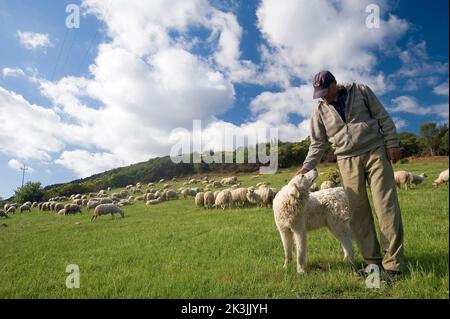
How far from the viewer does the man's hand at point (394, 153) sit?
195 inches

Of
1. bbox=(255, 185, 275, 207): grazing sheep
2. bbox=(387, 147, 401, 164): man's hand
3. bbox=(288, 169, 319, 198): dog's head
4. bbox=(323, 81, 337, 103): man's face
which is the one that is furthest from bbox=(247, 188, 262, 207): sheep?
bbox=(387, 147, 401, 164): man's hand

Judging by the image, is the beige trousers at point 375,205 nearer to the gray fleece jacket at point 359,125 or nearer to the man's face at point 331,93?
the gray fleece jacket at point 359,125

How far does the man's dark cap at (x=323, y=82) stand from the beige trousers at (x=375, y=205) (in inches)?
46.1

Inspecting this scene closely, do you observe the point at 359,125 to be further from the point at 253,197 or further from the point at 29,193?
the point at 29,193

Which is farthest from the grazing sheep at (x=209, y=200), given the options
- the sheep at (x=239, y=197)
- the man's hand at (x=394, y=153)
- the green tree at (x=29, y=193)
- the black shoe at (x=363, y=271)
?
the green tree at (x=29, y=193)

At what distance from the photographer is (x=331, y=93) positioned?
5.30 meters

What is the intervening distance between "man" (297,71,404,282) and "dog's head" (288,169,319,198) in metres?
0.54

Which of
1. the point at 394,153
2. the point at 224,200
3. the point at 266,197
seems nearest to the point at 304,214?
the point at 394,153

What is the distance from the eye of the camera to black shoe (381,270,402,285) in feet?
14.9

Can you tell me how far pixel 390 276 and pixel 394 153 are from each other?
1.81 m

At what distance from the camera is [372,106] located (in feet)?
17.2

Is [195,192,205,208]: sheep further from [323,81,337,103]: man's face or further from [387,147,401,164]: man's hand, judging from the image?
[387,147,401,164]: man's hand
